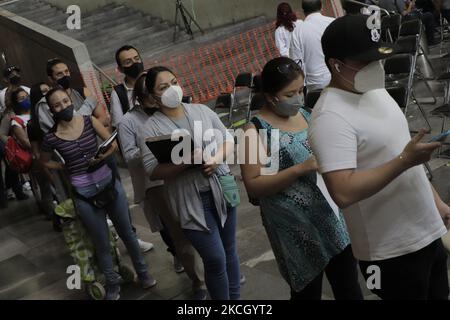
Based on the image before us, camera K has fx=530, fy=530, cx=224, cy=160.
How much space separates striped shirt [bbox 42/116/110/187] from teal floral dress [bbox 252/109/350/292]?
182 centimetres

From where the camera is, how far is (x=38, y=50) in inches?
394

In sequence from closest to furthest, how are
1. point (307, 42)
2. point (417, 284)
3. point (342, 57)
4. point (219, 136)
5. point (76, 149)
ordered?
point (342, 57) < point (417, 284) < point (219, 136) < point (76, 149) < point (307, 42)

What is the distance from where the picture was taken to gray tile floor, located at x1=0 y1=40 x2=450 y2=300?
4070mm

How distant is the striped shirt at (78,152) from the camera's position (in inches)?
153

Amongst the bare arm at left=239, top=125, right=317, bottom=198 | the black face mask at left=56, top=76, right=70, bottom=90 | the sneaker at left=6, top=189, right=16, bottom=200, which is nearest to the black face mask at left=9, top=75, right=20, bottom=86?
the sneaker at left=6, top=189, right=16, bottom=200

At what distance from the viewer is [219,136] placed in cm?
329

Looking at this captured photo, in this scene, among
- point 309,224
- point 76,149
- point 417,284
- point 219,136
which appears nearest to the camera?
point 417,284

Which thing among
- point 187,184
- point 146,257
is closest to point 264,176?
point 187,184

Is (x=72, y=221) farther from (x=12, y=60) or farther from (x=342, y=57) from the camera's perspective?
(x=12, y=60)

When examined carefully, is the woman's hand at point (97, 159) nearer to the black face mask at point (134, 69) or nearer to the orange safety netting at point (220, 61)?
the black face mask at point (134, 69)

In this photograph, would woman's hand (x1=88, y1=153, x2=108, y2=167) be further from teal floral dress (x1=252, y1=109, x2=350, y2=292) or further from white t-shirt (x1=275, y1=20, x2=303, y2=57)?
white t-shirt (x1=275, y1=20, x2=303, y2=57)

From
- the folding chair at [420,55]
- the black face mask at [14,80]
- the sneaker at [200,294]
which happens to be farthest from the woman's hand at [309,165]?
the folding chair at [420,55]
